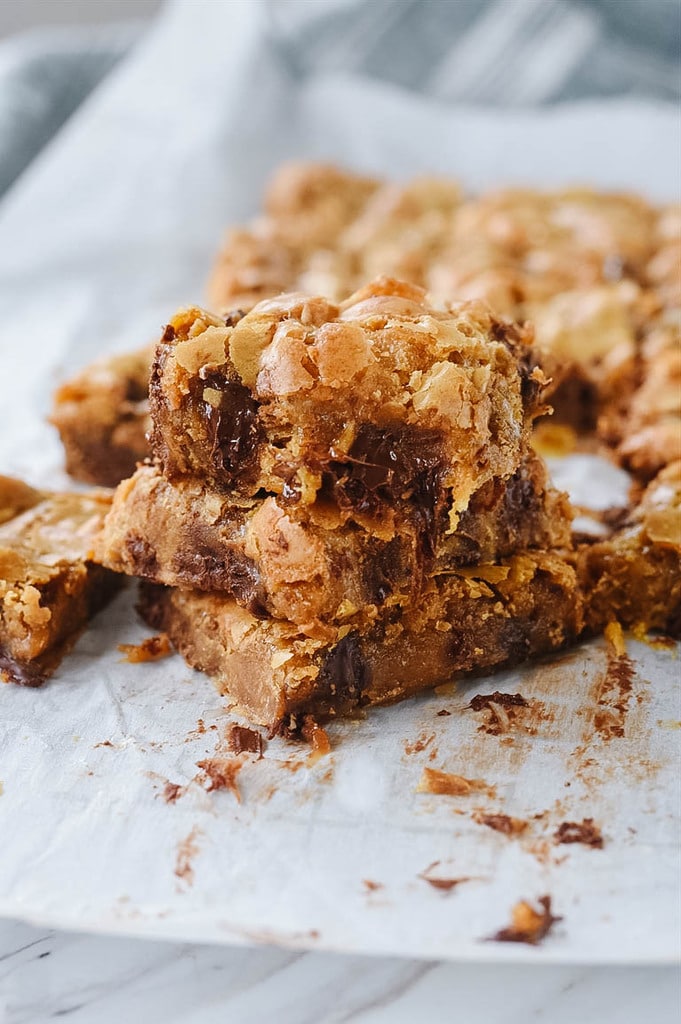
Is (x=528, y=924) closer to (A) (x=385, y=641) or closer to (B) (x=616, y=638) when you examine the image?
(A) (x=385, y=641)

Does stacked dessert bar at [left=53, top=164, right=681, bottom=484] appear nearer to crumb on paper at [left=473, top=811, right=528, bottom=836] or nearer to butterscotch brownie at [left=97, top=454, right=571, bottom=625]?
butterscotch brownie at [left=97, top=454, right=571, bottom=625]

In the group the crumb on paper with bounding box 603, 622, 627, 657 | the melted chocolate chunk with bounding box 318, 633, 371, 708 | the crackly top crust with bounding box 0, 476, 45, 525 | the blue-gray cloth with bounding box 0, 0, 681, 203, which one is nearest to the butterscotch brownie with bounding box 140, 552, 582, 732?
the melted chocolate chunk with bounding box 318, 633, 371, 708

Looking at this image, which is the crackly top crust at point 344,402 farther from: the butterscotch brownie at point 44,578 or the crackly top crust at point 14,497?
the crackly top crust at point 14,497

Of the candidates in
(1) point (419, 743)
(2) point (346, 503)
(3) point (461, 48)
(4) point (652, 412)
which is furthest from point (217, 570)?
(3) point (461, 48)

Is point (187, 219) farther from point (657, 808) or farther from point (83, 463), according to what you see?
point (657, 808)

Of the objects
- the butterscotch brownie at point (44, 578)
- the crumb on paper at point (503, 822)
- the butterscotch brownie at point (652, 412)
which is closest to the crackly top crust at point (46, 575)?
the butterscotch brownie at point (44, 578)
